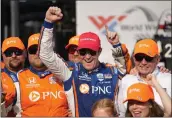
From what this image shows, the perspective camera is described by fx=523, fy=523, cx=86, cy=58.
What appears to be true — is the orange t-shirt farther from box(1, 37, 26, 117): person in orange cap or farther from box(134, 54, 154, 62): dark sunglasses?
box(134, 54, 154, 62): dark sunglasses

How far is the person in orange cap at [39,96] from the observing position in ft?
14.1

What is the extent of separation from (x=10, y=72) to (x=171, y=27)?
379 cm

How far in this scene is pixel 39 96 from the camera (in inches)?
170

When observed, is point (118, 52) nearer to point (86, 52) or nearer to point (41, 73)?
point (86, 52)

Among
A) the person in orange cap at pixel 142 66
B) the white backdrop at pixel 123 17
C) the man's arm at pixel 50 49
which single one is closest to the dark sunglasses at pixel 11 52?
the man's arm at pixel 50 49

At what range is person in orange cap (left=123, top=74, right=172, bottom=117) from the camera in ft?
11.7

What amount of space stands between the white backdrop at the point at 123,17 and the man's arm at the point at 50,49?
3522mm

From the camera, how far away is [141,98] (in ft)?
11.9

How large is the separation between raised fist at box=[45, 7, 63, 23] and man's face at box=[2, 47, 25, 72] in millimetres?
748

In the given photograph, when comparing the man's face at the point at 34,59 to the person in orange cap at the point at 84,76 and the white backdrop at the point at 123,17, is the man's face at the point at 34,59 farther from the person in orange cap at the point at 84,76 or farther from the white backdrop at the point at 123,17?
the white backdrop at the point at 123,17

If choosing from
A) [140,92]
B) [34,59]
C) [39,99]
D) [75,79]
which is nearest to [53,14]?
[75,79]

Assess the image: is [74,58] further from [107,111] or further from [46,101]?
[107,111]

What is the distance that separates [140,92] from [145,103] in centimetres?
9

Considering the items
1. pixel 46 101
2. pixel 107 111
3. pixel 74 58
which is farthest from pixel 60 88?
pixel 107 111
